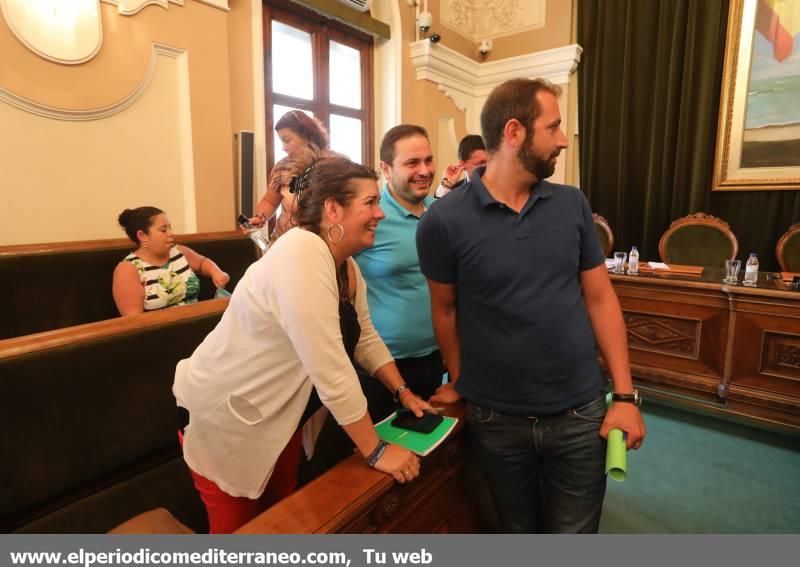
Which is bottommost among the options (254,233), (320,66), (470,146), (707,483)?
(707,483)

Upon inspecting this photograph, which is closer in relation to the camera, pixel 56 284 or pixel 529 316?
pixel 529 316

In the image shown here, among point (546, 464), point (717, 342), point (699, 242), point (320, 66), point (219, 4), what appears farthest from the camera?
point (320, 66)

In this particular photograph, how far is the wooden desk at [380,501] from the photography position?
93 centimetres

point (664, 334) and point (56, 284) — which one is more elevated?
point (56, 284)

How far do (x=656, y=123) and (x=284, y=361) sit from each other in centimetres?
512

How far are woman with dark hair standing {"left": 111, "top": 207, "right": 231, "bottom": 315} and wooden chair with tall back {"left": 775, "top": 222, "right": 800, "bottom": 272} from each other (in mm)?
3942

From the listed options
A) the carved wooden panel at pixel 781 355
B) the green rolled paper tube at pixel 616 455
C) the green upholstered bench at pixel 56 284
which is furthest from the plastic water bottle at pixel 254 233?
the carved wooden panel at pixel 781 355

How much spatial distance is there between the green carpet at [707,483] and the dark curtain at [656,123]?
2552 mm

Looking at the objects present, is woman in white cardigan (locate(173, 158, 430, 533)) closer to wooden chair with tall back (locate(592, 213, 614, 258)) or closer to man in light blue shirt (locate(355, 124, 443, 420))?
man in light blue shirt (locate(355, 124, 443, 420))

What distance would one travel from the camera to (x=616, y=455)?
3.79ft

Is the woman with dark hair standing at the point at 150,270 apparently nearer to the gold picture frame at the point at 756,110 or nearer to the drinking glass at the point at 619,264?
the drinking glass at the point at 619,264

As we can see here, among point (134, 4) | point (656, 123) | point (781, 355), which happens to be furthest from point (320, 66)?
point (781, 355)

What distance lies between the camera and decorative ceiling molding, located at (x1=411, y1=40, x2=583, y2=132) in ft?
17.1

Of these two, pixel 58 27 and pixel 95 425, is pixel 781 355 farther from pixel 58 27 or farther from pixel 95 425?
pixel 58 27
